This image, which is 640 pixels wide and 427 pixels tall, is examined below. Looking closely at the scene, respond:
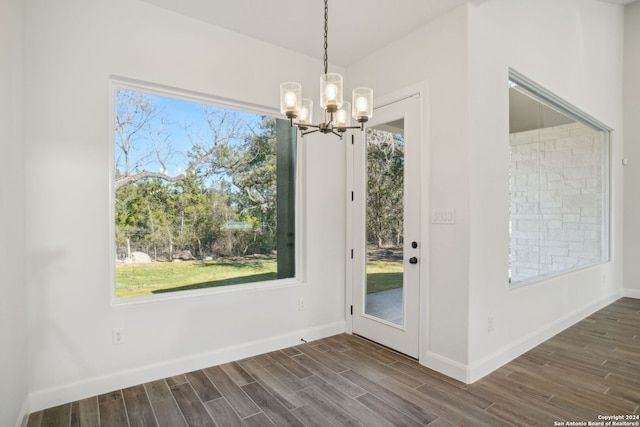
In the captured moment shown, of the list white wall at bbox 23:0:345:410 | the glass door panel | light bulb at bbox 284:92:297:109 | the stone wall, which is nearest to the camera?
light bulb at bbox 284:92:297:109

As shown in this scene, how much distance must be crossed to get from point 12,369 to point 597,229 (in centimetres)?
661

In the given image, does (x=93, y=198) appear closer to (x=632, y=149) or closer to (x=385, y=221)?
(x=385, y=221)

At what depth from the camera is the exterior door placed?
3025 mm

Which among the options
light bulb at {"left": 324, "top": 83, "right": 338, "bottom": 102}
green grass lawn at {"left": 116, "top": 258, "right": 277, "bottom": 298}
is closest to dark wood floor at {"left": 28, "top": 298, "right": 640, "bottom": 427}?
green grass lawn at {"left": 116, "top": 258, "right": 277, "bottom": 298}

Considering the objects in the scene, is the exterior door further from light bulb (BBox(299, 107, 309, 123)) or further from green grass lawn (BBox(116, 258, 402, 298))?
light bulb (BBox(299, 107, 309, 123))

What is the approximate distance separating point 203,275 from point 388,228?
1808 mm

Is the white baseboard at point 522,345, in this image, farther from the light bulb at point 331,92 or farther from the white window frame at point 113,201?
the light bulb at point 331,92

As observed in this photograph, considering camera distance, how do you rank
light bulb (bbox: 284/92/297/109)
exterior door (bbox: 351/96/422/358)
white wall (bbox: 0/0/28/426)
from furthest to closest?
exterior door (bbox: 351/96/422/358)
light bulb (bbox: 284/92/297/109)
white wall (bbox: 0/0/28/426)

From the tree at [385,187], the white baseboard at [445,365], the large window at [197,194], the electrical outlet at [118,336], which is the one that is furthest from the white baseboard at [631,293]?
the electrical outlet at [118,336]

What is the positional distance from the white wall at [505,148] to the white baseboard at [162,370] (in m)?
1.68

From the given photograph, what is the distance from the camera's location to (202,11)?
2.73 metres

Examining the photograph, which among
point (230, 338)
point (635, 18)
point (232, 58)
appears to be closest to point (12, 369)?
point (230, 338)

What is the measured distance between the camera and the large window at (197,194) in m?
2.69

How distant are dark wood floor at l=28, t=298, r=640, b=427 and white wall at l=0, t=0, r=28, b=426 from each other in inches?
16.2
